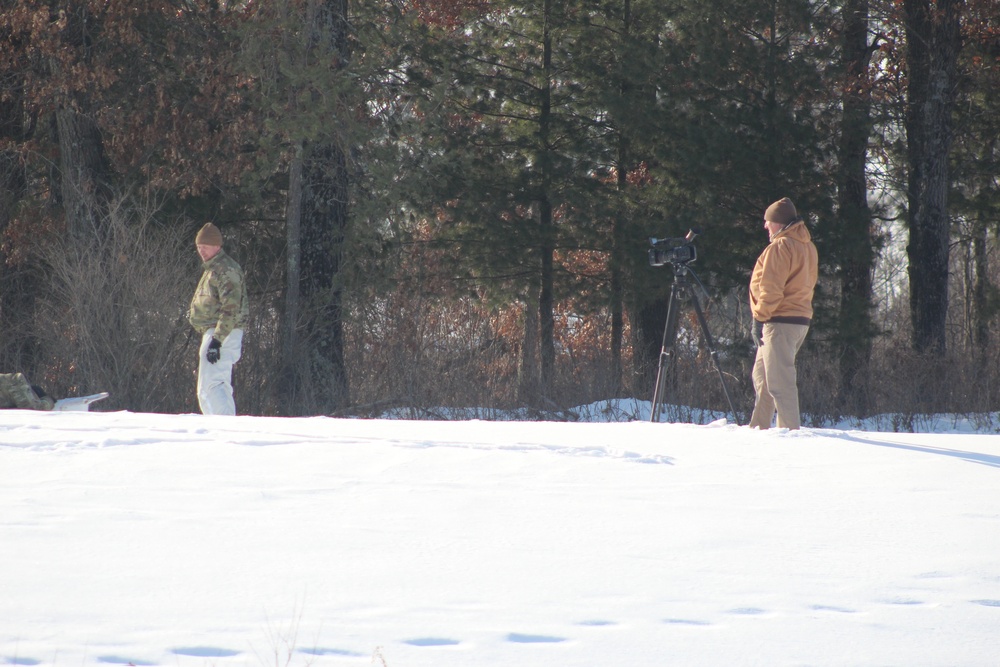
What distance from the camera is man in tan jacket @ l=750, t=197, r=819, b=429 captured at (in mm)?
6742

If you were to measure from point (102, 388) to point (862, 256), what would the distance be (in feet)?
32.7

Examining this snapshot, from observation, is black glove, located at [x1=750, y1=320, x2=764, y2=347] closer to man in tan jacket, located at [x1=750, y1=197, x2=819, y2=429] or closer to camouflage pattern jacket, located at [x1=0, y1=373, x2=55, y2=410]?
man in tan jacket, located at [x1=750, y1=197, x2=819, y2=429]

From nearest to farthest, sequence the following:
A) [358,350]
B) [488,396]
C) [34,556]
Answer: [34,556] → [488,396] → [358,350]

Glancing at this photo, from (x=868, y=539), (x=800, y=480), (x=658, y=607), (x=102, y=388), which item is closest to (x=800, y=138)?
(x=102, y=388)

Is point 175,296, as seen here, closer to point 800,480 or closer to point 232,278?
point 232,278

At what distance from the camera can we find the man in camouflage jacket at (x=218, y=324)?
8.09m

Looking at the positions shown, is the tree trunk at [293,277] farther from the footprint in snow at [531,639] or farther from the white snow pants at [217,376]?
the footprint in snow at [531,639]

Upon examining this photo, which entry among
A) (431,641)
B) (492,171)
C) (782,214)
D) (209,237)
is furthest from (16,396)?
(492,171)

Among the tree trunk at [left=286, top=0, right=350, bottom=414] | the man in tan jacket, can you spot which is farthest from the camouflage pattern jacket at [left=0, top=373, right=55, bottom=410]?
the tree trunk at [left=286, top=0, right=350, bottom=414]

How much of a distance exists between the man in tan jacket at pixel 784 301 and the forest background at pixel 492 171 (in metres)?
5.31

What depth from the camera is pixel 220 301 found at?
319 inches

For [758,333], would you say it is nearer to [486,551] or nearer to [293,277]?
[486,551]

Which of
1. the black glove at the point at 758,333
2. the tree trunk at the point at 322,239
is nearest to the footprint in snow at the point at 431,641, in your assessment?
the black glove at the point at 758,333

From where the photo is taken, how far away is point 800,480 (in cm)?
511
